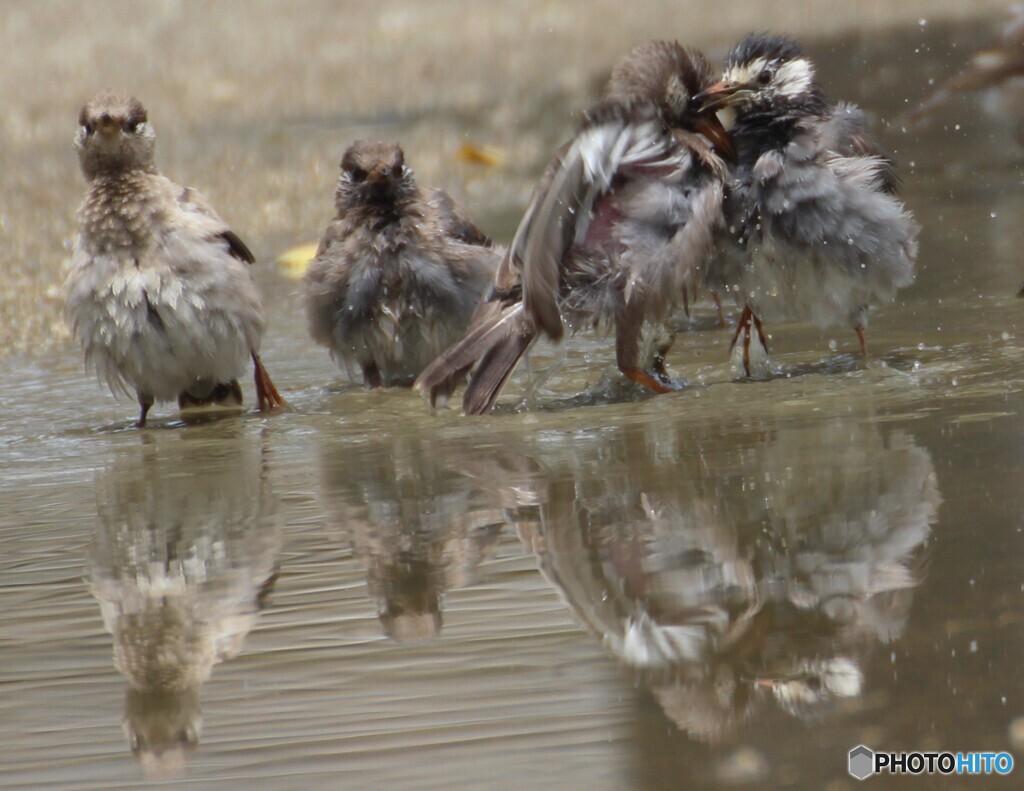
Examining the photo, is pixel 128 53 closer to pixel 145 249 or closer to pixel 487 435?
pixel 145 249

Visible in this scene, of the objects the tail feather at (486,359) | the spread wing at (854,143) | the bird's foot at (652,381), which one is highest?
the spread wing at (854,143)

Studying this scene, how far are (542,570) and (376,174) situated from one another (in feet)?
11.8

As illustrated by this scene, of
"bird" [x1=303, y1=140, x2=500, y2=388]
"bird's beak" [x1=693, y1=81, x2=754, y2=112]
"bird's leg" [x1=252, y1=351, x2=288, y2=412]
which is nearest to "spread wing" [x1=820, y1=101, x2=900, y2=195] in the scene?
"bird's beak" [x1=693, y1=81, x2=754, y2=112]

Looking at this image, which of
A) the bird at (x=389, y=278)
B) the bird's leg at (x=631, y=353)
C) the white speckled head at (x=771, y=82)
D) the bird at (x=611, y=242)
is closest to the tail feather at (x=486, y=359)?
the bird at (x=611, y=242)

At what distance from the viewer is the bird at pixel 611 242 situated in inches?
235

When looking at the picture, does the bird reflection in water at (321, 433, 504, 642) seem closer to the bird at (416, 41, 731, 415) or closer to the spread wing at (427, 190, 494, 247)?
the bird at (416, 41, 731, 415)

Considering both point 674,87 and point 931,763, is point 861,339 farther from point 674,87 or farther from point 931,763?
point 931,763

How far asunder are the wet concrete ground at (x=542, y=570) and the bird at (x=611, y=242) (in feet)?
0.86

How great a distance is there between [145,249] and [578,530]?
3.19m

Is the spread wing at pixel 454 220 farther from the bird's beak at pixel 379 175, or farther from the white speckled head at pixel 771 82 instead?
the white speckled head at pixel 771 82

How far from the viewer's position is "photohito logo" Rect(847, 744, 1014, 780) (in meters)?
2.51

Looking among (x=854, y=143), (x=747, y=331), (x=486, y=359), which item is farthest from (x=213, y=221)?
(x=854, y=143)

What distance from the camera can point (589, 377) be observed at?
6.55 meters

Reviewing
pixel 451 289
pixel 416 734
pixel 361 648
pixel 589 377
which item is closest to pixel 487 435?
pixel 589 377
